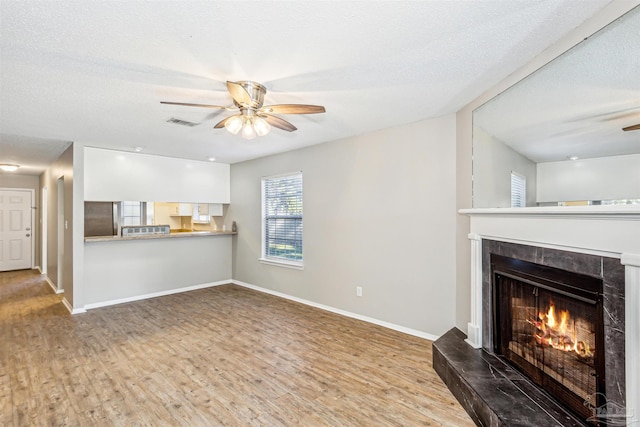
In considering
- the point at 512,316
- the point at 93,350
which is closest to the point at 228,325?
the point at 93,350

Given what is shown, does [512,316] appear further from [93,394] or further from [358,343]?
[93,394]

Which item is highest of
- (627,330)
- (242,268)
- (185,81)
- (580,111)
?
(185,81)

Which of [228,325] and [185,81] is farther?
[228,325]

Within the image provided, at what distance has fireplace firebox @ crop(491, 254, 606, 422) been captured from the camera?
1.70 m

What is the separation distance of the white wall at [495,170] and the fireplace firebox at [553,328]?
0.48 metres

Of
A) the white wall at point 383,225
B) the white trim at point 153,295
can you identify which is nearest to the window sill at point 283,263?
the white wall at point 383,225

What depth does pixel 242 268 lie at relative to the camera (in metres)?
5.93

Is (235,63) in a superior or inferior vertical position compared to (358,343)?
superior

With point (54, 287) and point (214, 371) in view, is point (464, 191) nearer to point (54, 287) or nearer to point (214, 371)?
point (214, 371)

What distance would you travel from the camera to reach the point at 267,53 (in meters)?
1.96

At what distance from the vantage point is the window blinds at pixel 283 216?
16.2 ft

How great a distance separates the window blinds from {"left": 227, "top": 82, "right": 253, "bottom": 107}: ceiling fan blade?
252 cm

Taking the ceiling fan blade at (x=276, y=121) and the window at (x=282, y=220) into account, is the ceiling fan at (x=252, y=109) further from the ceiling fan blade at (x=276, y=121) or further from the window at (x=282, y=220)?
the window at (x=282, y=220)

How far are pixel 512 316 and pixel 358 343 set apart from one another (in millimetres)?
1524
